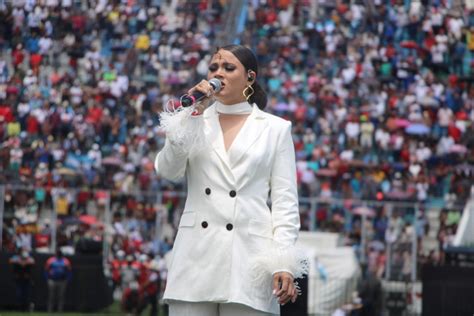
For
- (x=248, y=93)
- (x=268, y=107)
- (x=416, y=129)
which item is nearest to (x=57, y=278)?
(x=268, y=107)

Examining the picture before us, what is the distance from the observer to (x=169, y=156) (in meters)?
5.34

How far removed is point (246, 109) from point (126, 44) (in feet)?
83.8

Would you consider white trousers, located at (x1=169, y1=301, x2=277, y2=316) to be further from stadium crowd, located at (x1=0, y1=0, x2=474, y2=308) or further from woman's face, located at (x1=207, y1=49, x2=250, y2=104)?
stadium crowd, located at (x1=0, y1=0, x2=474, y2=308)

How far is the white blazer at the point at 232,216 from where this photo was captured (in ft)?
17.6

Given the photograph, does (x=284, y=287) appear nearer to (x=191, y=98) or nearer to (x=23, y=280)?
(x=191, y=98)

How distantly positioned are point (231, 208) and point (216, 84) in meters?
0.51

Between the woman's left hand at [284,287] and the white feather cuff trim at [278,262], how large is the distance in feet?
0.08

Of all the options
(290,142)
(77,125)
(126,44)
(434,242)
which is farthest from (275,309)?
(126,44)

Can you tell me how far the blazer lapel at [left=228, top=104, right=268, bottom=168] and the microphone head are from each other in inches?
8.9

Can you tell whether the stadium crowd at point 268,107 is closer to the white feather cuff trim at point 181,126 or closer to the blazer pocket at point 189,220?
the blazer pocket at point 189,220

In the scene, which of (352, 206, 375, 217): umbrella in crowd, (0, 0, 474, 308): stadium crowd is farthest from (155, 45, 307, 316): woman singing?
(352, 206, 375, 217): umbrella in crowd

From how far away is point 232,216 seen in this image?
214 inches

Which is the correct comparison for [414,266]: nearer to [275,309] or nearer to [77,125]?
[77,125]

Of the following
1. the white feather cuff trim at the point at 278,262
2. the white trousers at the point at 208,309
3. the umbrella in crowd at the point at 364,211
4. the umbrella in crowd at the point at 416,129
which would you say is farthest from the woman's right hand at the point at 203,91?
the umbrella in crowd at the point at 416,129
